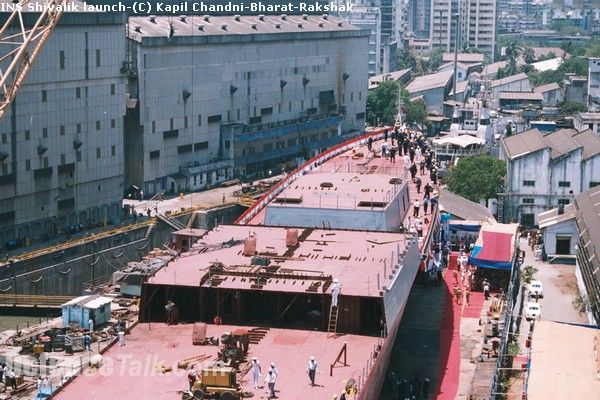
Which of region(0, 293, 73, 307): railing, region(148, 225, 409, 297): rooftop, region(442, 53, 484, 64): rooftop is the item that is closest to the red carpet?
region(148, 225, 409, 297): rooftop

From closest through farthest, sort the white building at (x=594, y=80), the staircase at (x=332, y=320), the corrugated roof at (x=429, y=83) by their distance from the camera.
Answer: the staircase at (x=332, y=320), the white building at (x=594, y=80), the corrugated roof at (x=429, y=83)

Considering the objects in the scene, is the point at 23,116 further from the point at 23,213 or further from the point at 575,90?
the point at 575,90

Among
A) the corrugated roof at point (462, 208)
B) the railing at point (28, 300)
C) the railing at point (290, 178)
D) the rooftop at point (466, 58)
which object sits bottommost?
the railing at point (28, 300)

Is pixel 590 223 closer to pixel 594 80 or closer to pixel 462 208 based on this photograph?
pixel 462 208

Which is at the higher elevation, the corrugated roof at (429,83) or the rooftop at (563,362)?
the corrugated roof at (429,83)

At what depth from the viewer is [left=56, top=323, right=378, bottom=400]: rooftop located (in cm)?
2897

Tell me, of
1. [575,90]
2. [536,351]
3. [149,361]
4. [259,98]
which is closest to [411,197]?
[536,351]


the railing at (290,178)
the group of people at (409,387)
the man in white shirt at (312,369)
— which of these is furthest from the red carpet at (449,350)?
the railing at (290,178)

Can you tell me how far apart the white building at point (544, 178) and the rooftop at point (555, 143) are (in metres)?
0.12

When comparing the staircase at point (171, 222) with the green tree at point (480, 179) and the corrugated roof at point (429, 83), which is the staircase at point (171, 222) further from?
the corrugated roof at point (429, 83)

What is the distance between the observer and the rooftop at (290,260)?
34656 mm

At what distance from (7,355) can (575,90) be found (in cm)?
9968

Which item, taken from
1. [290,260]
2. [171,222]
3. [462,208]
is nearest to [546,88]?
[462,208]

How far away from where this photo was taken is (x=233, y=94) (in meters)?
86.4
